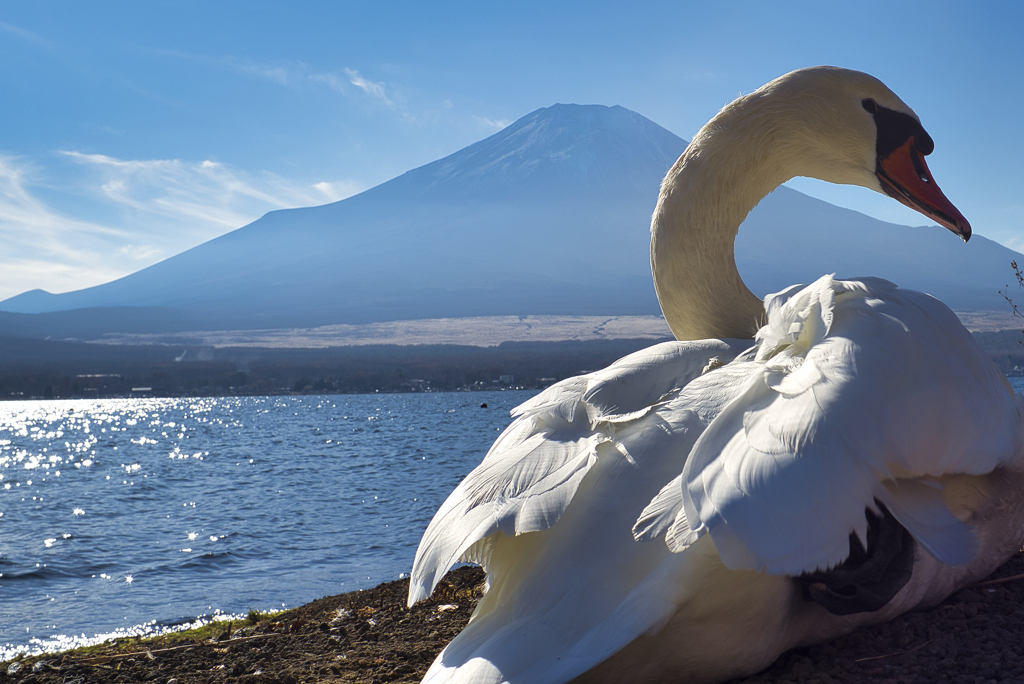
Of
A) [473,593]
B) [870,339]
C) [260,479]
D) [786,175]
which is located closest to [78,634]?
[473,593]

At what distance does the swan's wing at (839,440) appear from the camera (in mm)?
1457

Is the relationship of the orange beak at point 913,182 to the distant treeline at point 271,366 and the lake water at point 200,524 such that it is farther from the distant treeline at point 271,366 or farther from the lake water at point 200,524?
the distant treeline at point 271,366

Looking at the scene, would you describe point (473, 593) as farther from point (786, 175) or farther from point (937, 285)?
point (937, 285)

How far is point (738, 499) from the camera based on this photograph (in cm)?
147

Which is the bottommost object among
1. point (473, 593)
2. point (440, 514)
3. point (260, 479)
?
point (260, 479)

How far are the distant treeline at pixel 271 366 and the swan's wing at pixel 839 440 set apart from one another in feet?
228

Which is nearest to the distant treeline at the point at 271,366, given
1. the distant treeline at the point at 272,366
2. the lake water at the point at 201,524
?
the distant treeline at the point at 272,366

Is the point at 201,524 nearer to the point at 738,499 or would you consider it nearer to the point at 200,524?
the point at 200,524

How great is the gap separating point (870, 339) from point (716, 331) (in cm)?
156

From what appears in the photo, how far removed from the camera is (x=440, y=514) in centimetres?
209

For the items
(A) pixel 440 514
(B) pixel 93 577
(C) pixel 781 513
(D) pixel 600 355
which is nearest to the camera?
(C) pixel 781 513

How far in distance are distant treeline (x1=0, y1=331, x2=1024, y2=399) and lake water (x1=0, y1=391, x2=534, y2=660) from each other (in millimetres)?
43600

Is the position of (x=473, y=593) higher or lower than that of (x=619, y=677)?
lower

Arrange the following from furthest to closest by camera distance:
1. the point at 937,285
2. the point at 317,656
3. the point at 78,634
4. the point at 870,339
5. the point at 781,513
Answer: the point at 937,285 → the point at 78,634 → the point at 317,656 → the point at 870,339 → the point at 781,513
